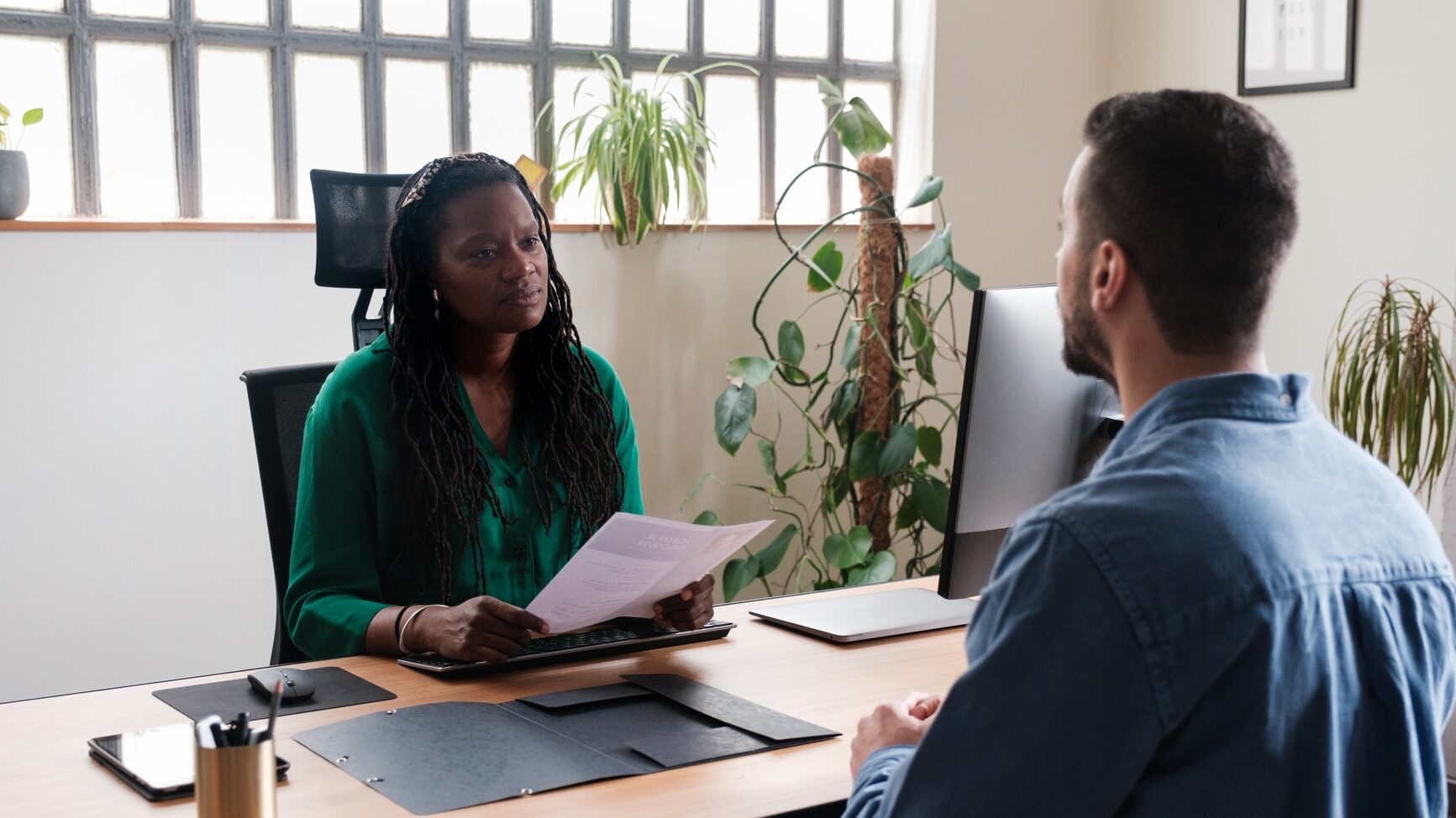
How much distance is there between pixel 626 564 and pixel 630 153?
6.91 feet

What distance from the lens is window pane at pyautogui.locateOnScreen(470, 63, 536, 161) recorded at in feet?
11.9

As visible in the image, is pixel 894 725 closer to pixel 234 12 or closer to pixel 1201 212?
pixel 1201 212

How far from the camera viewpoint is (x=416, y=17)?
3561mm

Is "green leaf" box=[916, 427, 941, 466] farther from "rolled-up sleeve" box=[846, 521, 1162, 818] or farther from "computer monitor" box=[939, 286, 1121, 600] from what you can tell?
"rolled-up sleeve" box=[846, 521, 1162, 818]

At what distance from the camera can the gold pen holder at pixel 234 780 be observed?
41.4 inches

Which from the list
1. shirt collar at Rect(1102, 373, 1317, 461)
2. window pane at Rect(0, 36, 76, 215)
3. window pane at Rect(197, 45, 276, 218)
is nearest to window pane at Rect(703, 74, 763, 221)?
window pane at Rect(197, 45, 276, 218)

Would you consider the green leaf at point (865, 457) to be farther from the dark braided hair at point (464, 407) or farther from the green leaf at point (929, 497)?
the dark braided hair at point (464, 407)

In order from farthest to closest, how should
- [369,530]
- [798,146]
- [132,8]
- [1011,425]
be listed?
1. [798,146]
2. [132,8]
3. [369,530]
4. [1011,425]

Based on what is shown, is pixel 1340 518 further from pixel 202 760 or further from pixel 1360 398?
pixel 1360 398

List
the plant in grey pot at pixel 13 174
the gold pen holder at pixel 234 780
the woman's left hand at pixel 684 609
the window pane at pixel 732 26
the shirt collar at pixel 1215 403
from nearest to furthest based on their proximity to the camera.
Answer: the shirt collar at pixel 1215 403
the gold pen holder at pixel 234 780
the woman's left hand at pixel 684 609
the plant in grey pot at pixel 13 174
the window pane at pixel 732 26

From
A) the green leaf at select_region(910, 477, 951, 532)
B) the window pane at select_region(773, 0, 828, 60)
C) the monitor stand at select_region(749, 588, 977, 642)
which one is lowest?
the green leaf at select_region(910, 477, 951, 532)

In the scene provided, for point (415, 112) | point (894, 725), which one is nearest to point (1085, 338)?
point (894, 725)

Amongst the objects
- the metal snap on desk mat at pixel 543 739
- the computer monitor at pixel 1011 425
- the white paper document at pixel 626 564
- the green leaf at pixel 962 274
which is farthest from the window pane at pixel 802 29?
the metal snap on desk mat at pixel 543 739

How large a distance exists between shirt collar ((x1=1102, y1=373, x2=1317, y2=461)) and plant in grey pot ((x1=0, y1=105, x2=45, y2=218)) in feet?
8.95
